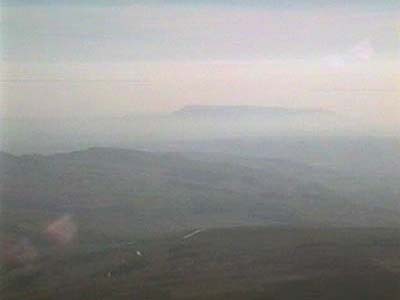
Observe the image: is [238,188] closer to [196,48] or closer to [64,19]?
[196,48]

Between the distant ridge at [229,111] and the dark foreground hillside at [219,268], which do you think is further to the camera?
the distant ridge at [229,111]

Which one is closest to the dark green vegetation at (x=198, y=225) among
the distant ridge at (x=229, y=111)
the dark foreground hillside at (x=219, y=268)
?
the dark foreground hillside at (x=219, y=268)

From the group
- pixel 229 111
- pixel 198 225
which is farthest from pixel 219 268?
pixel 229 111

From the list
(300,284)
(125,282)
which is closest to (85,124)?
(125,282)

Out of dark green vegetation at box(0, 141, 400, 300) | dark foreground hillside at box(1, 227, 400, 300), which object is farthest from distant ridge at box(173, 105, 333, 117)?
dark foreground hillside at box(1, 227, 400, 300)

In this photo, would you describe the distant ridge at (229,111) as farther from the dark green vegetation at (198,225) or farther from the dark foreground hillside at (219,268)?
the dark foreground hillside at (219,268)

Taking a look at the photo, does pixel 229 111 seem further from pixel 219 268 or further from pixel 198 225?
pixel 219 268

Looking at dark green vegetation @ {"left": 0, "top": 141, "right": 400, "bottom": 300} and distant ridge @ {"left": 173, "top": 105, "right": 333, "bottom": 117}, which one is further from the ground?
distant ridge @ {"left": 173, "top": 105, "right": 333, "bottom": 117}

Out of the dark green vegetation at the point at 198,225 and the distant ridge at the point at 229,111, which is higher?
the distant ridge at the point at 229,111

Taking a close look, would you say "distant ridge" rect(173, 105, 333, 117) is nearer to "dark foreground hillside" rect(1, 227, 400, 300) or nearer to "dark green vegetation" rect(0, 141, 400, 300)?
"dark green vegetation" rect(0, 141, 400, 300)
